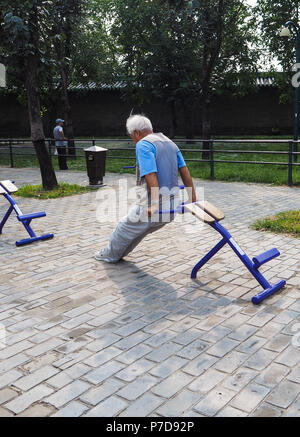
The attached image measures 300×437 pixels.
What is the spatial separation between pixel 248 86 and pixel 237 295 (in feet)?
74.7

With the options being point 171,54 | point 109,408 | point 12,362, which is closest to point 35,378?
point 12,362

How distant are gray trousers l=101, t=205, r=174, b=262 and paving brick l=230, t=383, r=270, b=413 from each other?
2.12 metres

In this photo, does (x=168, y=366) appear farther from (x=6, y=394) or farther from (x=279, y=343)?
(x=6, y=394)

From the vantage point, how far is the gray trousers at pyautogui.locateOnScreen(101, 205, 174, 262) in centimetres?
475

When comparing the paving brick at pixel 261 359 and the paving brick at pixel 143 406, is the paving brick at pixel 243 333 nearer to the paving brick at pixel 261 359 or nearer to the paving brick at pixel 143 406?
the paving brick at pixel 261 359

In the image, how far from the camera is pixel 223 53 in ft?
78.9

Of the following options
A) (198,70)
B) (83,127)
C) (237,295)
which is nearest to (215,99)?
(198,70)

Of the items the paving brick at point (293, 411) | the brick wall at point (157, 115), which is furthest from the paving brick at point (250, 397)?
the brick wall at point (157, 115)

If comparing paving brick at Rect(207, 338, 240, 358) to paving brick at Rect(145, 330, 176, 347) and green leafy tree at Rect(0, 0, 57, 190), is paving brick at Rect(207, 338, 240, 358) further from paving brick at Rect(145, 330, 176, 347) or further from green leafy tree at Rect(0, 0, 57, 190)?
green leafy tree at Rect(0, 0, 57, 190)

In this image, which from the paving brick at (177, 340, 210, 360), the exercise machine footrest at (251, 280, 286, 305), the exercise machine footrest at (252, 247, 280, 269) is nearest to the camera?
the paving brick at (177, 340, 210, 360)

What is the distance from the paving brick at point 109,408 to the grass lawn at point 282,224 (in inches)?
166

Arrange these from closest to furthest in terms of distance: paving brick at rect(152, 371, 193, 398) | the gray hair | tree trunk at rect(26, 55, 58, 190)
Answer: paving brick at rect(152, 371, 193, 398), the gray hair, tree trunk at rect(26, 55, 58, 190)

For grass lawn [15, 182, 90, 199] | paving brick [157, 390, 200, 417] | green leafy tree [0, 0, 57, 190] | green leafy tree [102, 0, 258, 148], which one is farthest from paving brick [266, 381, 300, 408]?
green leafy tree [102, 0, 258, 148]
